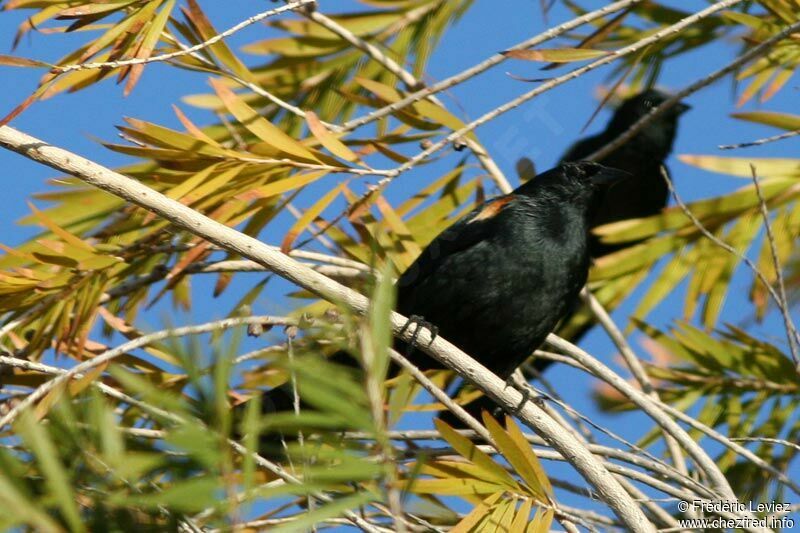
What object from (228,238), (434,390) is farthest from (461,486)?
(228,238)

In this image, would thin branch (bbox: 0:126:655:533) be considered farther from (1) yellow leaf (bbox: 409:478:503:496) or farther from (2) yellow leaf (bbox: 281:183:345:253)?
(2) yellow leaf (bbox: 281:183:345:253)

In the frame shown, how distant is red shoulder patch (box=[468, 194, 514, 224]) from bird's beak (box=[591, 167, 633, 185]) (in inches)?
15.0

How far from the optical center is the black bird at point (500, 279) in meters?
3.40

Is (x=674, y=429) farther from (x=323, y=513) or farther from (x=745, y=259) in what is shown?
(x=323, y=513)

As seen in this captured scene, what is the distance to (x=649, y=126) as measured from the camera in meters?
5.57

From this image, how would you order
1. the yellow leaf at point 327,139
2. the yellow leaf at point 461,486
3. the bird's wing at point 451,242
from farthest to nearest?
the bird's wing at point 451,242, the yellow leaf at point 327,139, the yellow leaf at point 461,486

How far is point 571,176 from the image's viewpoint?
3814 mm

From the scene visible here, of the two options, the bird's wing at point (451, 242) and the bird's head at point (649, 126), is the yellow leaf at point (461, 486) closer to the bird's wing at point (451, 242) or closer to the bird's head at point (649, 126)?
the bird's wing at point (451, 242)

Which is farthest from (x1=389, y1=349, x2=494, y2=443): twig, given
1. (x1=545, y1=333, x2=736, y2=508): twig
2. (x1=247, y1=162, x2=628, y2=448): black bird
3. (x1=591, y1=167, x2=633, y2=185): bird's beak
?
(x1=591, y1=167, x2=633, y2=185): bird's beak

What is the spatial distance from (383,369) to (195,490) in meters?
0.25

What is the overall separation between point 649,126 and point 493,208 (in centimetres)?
221

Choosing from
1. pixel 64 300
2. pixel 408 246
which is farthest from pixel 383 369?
pixel 408 246

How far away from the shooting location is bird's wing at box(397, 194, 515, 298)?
3.51 metres

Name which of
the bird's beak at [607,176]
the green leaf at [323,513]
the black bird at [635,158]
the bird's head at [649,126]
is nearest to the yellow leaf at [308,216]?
the bird's beak at [607,176]
